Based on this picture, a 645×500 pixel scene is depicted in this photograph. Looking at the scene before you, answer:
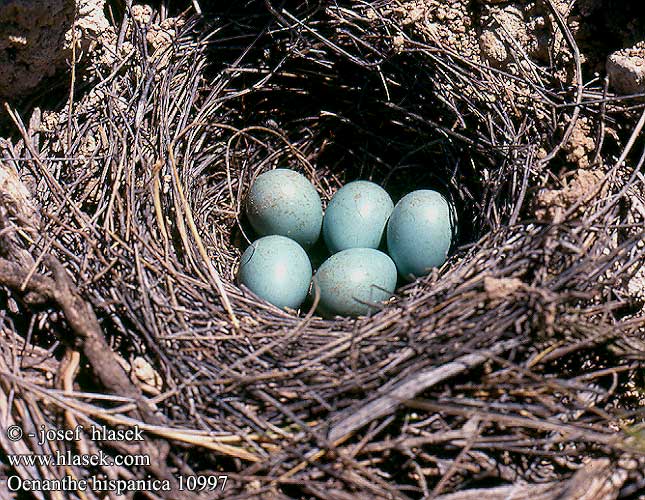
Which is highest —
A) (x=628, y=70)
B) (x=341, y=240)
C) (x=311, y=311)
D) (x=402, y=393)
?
(x=628, y=70)

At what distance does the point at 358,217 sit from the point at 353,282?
0.96 feet

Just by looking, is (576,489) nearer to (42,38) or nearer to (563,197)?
(563,197)

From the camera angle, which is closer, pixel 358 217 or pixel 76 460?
pixel 76 460

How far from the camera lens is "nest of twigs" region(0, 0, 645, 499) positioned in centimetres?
177

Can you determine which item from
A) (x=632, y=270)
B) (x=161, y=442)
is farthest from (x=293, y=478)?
(x=632, y=270)

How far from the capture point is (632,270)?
215cm

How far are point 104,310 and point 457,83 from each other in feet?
4.42

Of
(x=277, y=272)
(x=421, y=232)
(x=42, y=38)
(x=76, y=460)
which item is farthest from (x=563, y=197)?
(x=42, y=38)

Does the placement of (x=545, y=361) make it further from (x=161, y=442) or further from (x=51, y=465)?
(x=51, y=465)

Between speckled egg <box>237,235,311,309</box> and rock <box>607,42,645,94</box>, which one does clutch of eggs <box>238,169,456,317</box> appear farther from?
rock <box>607,42,645,94</box>

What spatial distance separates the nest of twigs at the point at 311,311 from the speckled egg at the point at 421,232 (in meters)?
0.07

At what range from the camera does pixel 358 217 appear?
2510 mm

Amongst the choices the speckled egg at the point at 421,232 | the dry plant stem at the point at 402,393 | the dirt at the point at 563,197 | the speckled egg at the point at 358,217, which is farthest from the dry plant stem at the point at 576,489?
the speckled egg at the point at 358,217

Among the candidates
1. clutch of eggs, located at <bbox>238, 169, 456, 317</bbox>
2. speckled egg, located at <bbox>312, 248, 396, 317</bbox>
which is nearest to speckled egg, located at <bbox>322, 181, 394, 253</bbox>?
clutch of eggs, located at <bbox>238, 169, 456, 317</bbox>
